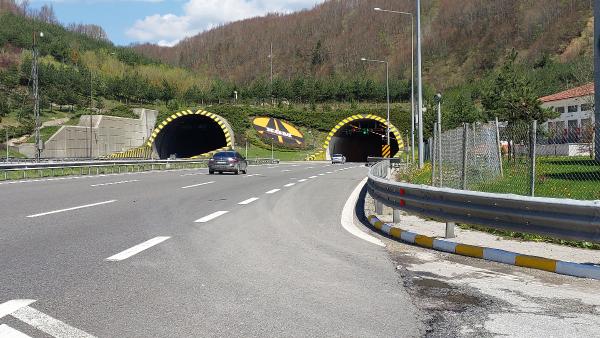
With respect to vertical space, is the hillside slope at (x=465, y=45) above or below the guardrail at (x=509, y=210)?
above

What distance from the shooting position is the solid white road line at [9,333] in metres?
3.94

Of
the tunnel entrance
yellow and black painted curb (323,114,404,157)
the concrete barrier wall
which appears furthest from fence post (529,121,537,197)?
the tunnel entrance

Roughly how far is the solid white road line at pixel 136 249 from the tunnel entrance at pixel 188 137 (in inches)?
2451

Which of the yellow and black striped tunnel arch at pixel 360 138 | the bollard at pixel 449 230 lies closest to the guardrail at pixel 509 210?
the bollard at pixel 449 230

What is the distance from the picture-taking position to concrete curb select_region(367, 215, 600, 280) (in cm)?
637

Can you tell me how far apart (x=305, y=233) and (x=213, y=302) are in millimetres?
4574

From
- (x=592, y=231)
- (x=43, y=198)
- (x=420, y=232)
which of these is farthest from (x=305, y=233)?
(x=43, y=198)

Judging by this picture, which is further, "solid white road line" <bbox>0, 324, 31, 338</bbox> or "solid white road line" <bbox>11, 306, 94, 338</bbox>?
"solid white road line" <bbox>11, 306, 94, 338</bbox>

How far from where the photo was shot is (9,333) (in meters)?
3.98

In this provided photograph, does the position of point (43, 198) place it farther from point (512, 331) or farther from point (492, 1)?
point (492, 1)

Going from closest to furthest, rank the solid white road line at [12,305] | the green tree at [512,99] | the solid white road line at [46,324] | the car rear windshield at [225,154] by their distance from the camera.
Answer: the solid white road line at [46,324], the solid white road line at [12,305], the car rear windshield at [225,154], the green tree at [512,99]

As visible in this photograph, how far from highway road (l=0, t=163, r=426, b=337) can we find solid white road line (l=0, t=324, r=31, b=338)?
0.01 metres

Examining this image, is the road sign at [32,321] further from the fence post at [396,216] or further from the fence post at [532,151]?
the fence post at [532,151]

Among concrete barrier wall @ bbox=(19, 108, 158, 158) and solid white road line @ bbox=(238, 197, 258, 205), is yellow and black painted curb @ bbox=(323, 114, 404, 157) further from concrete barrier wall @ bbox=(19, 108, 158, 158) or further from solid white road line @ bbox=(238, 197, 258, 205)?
solid white road line @ bbox=(238, 197, 258, 205)
